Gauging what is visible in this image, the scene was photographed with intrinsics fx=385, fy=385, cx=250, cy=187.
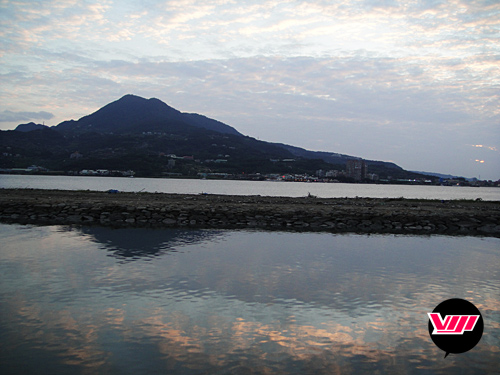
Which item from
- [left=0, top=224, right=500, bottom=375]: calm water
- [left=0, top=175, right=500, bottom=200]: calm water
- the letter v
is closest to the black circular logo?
the letter v

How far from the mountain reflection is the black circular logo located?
10.3 m

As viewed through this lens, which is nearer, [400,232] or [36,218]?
[400,232]

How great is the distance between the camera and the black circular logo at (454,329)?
6980 millimetres

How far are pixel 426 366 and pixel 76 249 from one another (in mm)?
13433

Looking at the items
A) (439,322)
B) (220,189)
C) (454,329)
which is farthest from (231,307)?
A: (220,189)

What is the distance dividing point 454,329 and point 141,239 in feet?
47.1

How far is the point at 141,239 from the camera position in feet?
60.4

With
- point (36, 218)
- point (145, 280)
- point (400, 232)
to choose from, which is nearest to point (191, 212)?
point (36, 218)

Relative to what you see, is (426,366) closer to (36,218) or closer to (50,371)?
(50,371)

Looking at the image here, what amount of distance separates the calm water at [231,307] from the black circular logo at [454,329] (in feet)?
0.57

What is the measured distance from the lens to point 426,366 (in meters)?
6.35

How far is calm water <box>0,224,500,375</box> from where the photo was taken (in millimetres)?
6348

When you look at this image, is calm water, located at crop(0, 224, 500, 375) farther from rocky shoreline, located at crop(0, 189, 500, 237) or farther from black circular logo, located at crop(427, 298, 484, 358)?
rocky shoreline, located at crop(0, 189, 500, 237)

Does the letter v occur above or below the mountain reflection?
above
